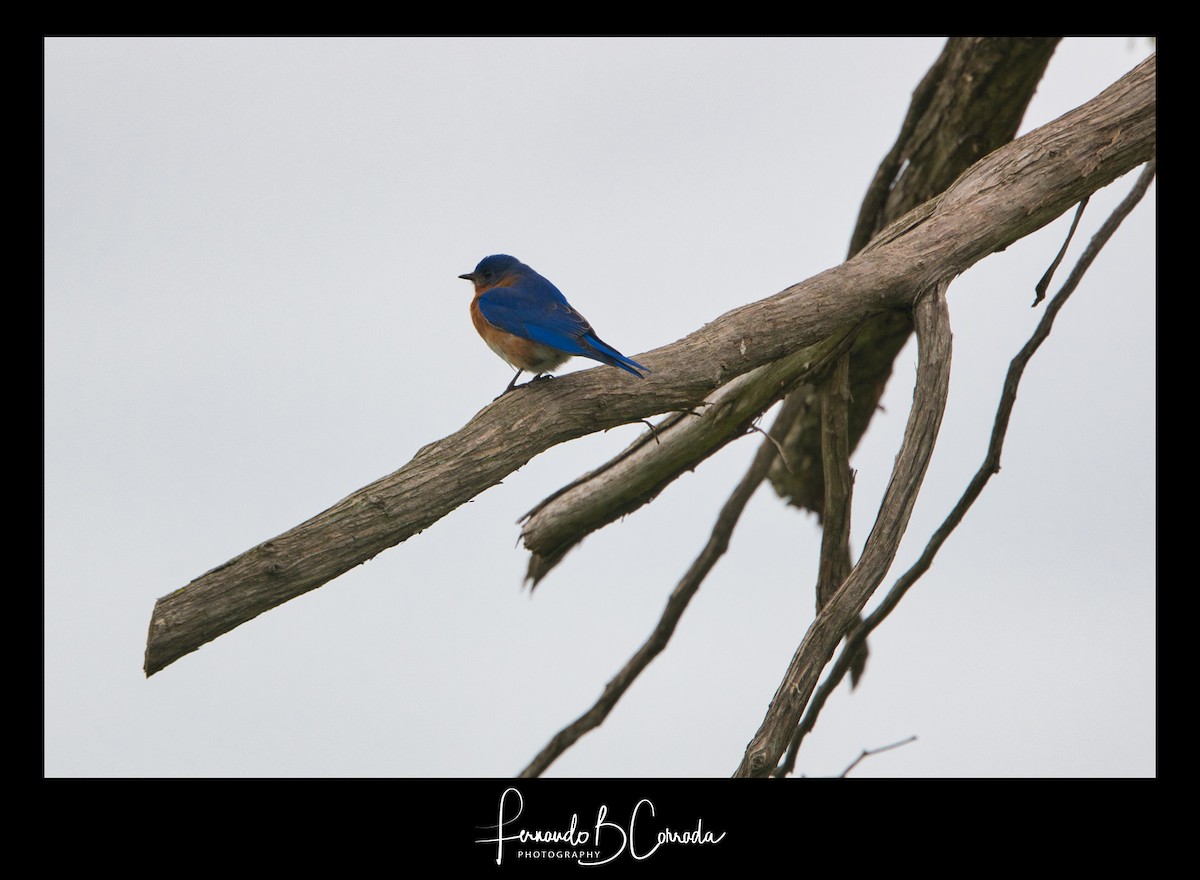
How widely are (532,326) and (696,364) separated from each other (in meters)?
0.84

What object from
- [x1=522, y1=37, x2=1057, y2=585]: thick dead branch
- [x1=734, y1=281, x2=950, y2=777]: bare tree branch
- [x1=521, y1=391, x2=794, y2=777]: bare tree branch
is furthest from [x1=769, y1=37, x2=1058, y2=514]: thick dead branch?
[x1=734, y1=281, x2=950, y2=777]: bare tree branch

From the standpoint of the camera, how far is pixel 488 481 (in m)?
4.95

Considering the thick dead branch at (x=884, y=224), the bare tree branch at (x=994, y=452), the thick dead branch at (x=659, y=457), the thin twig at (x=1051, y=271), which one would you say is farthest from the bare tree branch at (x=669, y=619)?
the thin twig at (x=1051, y=271)

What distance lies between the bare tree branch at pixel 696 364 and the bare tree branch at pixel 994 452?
74 cm

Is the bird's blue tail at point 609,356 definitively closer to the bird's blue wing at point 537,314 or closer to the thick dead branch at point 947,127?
the bird's blue wing at point 537,314

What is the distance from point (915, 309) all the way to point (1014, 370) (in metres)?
1.29

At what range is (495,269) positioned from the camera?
6859mm

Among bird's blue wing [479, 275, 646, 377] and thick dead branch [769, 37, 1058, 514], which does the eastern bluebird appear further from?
thick dead branch [769, 37, 1058, 514]

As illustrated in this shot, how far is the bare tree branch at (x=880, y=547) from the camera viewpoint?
488 centimetres

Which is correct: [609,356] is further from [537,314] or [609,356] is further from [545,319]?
[537,314]

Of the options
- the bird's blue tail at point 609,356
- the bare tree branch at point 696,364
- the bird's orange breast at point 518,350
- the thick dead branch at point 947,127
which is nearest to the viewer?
the bare tree branch at point 696,364

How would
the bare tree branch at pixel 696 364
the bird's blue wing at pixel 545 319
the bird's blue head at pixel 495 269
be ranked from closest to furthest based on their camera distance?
1. the bare tree branch at pixel 696 364
2. the bird's blue wing at pixel 545 319
3. the bird's blue head at pixel 495 269

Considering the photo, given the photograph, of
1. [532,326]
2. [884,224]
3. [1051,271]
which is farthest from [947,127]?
[532,326]

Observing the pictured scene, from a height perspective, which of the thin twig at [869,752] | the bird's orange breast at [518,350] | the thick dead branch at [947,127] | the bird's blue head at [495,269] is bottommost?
the thin twig at [869,752]
